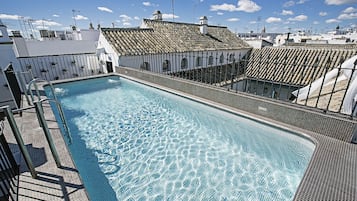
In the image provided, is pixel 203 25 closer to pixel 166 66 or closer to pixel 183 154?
pixel 166 66

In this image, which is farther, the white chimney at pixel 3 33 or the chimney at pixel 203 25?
the chimney at pixel 203 25

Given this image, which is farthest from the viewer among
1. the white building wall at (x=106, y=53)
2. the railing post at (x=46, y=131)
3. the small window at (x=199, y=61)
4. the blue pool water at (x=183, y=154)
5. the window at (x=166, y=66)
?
the small window at (x=199, y=61)

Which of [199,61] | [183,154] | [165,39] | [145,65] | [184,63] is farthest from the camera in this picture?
[199,61]

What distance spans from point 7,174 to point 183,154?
3.23 m

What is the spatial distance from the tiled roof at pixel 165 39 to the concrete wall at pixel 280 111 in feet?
19.5

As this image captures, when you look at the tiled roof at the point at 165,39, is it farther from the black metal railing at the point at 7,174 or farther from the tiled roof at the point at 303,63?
the black metal railing at the point at 7,174

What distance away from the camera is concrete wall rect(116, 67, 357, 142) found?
Answer: 12.0 ft

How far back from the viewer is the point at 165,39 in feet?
45.9

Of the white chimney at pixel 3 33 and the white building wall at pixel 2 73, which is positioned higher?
the white chimney at pixel 3 33

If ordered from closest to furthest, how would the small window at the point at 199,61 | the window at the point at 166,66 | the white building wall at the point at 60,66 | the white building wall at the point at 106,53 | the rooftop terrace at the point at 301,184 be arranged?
the rooftop terrace at the point at 301,184, the white building wall at the point at 60,66, the white building wall at the point at 106,53, the window at the point at 166,66, the small window at the point at 199,61

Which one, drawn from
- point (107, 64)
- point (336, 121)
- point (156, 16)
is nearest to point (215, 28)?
point (156, 16)

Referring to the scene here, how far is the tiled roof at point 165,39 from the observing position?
11.5 m

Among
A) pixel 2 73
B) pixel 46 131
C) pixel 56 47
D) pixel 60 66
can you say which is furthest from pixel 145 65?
pixel 56 47

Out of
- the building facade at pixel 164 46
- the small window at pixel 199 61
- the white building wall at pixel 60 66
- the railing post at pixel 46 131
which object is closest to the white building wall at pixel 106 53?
the building facade at pixel 164 46
